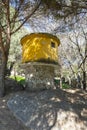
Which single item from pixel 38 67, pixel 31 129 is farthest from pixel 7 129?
pixel 38 67

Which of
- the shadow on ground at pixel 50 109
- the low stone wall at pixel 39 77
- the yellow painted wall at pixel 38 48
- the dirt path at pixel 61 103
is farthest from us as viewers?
the yellow painted wall at pixel 38 48

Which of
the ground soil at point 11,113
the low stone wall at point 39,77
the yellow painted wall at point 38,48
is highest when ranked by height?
the yellow painted wall at point 38,48

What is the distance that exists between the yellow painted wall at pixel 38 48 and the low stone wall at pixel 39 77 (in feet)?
1.16

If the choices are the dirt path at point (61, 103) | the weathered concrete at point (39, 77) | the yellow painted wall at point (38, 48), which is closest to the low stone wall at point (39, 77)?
the weathered concrete at point (39, 77)

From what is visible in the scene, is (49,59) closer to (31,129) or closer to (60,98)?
(60,98)

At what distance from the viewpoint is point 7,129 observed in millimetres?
6324

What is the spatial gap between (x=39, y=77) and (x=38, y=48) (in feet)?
3.76

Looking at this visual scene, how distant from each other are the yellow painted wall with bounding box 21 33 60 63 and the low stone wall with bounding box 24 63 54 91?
1.16 ft

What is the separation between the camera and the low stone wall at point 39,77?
9.08 m

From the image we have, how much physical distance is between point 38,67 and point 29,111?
2.39m

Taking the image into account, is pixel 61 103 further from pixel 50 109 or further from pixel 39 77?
pixel 39 77

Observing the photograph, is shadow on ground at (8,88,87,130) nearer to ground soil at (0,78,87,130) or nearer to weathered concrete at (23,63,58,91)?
ground soil at (0,78,87,130)

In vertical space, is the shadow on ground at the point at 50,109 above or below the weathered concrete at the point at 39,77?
below

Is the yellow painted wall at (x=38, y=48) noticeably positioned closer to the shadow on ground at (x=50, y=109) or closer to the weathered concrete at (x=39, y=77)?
the weathered concrete at (x=39, y=77)
